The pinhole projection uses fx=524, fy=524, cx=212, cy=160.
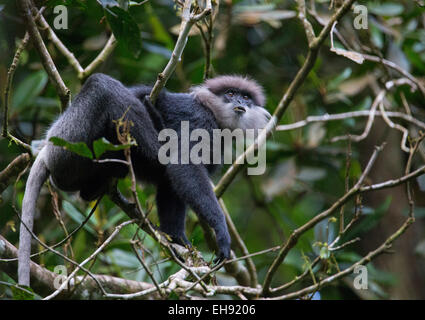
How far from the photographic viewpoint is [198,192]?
4.25 metres

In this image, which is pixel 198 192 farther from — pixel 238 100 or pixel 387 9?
pixel 387 9

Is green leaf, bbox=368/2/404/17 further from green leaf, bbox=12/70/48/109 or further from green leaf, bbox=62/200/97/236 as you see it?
green leaf, bbox=62/200/97/236

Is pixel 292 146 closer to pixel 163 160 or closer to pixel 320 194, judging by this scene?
pixel 320 194

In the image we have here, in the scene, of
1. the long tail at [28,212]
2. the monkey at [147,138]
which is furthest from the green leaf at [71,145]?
the long tail at [28,212]

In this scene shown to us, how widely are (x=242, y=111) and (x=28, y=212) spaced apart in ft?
7.15

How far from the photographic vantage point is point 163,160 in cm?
432

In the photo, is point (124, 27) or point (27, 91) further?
point (27, 91)

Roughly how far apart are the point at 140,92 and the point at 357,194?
2015 mm

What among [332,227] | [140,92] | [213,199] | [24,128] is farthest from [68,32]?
[332,227]

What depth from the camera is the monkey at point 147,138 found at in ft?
12.3

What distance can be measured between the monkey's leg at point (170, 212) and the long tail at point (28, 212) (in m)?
1.26

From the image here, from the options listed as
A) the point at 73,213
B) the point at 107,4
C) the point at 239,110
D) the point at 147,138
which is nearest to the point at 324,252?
the point at 147,138

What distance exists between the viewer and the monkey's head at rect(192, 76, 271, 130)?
189 inches
